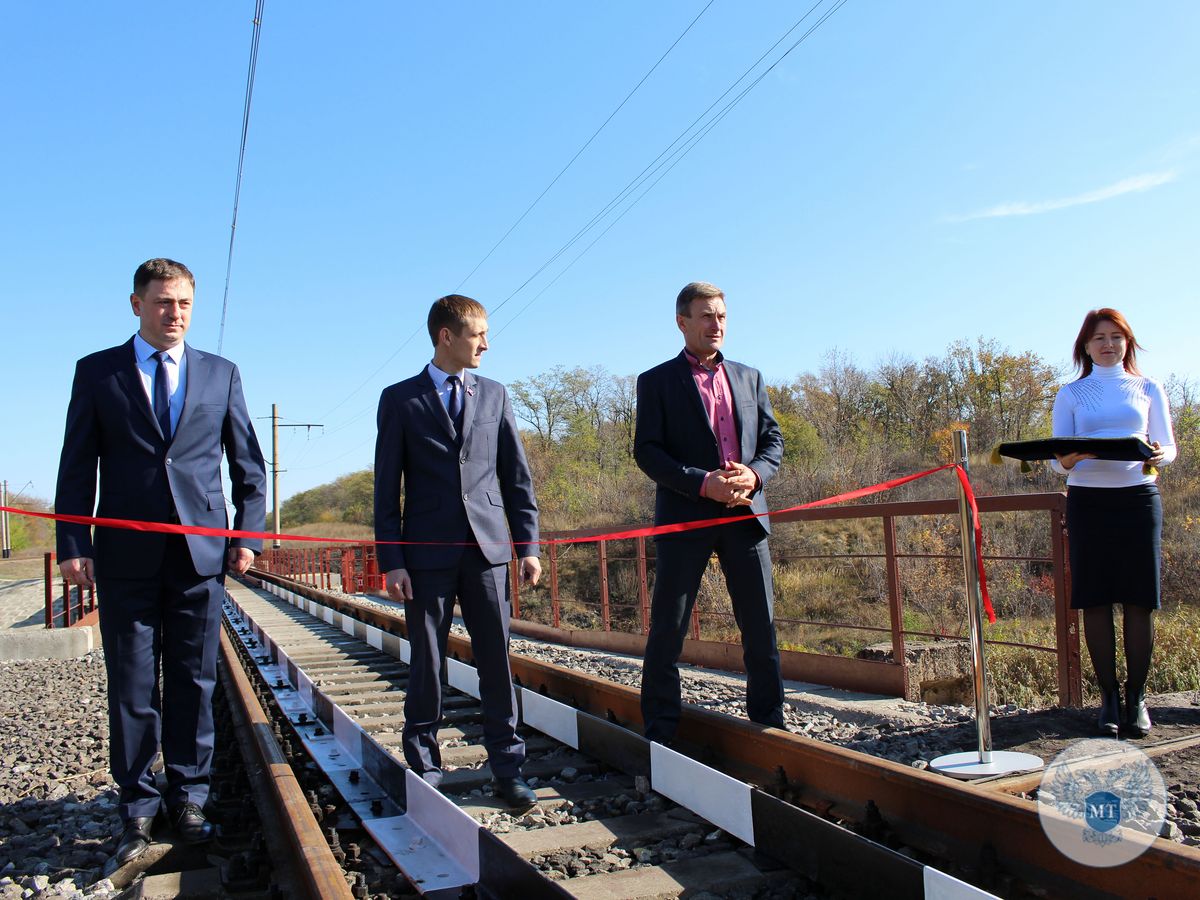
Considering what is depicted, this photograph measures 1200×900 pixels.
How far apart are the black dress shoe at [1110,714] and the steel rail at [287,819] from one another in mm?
2964

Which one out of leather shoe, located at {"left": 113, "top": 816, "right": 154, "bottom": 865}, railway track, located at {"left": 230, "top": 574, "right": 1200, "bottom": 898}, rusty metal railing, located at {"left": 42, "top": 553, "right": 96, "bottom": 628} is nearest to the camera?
railway track, located at {"left": 230, "top": 574, "right": 1200, "bottom": 898}

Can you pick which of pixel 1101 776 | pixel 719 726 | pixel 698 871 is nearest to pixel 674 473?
pixel 719 726

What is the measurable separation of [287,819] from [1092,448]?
332 cm

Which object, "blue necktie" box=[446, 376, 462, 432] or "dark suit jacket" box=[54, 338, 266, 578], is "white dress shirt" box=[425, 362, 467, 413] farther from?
"dark suit jacket" box=[54, 338, 266, 578]

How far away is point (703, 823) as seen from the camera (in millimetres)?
3033

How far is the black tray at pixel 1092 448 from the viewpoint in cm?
377

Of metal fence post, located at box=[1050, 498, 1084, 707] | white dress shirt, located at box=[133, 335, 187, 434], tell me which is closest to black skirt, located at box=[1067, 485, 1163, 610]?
metal fence post, located at box=[1050, 498, 1084, 707]

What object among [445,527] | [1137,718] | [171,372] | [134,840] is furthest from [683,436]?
[134,840]

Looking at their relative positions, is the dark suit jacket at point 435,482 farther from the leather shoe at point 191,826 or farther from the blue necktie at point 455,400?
the leather shoe at point 191,826

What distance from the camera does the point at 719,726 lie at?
3.73 metres

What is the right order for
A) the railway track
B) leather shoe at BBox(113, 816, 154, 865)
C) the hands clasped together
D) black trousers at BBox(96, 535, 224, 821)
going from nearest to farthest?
1. the railway track
2. leather shoe at BBox(113, 816, 154, 865)
3. black trousers at BBox(96, 535, 224, 821)
4. the hands clasped together

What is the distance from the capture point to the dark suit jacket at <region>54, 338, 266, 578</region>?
3322 mm

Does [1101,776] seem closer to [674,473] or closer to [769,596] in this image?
[769,596]

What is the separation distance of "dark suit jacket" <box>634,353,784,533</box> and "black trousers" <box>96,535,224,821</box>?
1780mm
